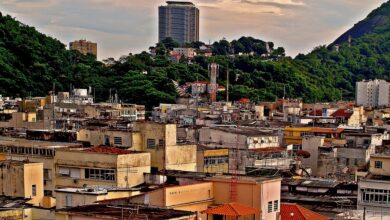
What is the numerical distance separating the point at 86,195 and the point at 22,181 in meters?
4.72


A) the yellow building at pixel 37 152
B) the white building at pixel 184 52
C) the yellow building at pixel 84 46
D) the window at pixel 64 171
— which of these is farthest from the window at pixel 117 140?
the yellow building at pixel 84 46

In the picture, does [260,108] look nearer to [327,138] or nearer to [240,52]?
[327,138]

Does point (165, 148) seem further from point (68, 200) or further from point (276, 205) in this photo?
point (276, 205)

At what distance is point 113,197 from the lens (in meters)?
20.1

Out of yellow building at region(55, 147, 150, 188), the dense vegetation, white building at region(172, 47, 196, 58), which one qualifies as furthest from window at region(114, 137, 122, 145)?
white building at region(172, 47, 196, 58)

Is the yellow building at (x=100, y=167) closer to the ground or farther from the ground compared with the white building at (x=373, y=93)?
closer to the ground

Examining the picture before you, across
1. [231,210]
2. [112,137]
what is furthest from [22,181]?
[231,210]

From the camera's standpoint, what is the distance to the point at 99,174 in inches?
958

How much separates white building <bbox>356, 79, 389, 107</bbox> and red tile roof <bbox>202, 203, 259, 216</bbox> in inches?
3979

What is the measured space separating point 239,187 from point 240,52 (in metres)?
126

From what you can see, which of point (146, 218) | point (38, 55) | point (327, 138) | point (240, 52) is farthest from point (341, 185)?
point (240, 52)

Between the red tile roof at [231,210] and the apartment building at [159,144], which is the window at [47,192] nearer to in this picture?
the apartment building at [159,144]

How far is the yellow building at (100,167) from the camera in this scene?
23797mm

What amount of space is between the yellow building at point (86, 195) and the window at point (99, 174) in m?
3.25
